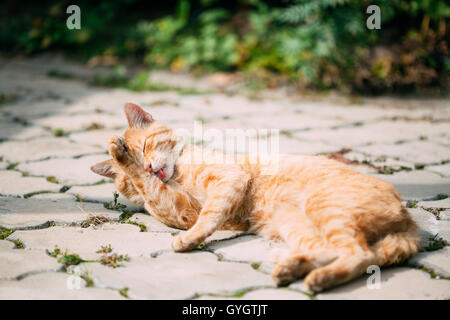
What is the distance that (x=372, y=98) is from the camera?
6.19m

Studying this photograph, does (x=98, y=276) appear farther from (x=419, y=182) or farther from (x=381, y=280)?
(x=419, y=182)

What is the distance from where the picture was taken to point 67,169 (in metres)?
3.49

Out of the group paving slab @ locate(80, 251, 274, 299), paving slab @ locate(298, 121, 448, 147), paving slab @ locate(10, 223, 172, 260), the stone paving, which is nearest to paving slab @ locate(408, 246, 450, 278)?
the stone paving

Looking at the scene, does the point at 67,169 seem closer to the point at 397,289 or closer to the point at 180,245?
the point at 180,245

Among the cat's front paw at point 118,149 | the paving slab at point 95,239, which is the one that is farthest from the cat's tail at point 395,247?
the cat's front paw at point 118,149

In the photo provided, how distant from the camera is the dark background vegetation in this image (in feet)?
20.3

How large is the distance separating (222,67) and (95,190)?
5.09m

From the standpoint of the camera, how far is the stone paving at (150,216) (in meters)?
1.89

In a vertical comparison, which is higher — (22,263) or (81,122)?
(81,122)

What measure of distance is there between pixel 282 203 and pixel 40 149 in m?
2.42

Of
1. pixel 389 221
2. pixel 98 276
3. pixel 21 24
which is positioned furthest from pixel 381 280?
pixel 21 24

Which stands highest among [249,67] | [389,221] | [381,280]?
[249,67]

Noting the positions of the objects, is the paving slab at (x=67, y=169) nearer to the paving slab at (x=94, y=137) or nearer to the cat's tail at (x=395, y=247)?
the paving slab at (x=94, y=137)

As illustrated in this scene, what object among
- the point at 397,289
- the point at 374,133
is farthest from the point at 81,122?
the point at 397,289
